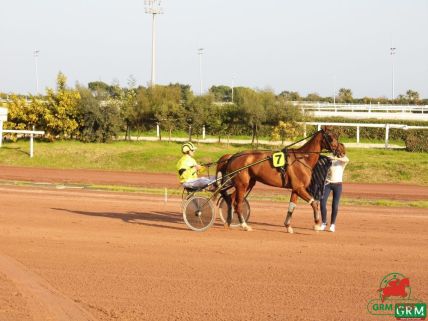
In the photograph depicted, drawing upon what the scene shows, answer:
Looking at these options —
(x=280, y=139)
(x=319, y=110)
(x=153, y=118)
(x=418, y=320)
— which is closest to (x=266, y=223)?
(x=418, y=320)

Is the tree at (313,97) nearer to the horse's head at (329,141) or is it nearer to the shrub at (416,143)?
the shrub at (416,143)

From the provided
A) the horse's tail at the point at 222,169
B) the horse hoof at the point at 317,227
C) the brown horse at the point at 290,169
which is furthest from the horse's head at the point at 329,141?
the horse's tail at the point at 222,169

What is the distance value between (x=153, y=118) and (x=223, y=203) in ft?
78.1

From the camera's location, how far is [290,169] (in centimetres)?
1284

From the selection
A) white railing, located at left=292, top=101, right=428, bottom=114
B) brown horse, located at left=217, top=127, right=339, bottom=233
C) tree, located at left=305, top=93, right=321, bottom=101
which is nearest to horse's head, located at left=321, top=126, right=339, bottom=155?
brown horse, located at left=217, top=127, right=339, bottom=233

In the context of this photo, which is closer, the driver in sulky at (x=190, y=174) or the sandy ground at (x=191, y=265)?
the sandy ground at (x=191, y=265)

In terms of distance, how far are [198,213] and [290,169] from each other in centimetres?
174

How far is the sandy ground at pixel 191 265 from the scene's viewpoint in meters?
8.12

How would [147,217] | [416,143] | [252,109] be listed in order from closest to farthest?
[147,217]
[416,143]
[252,109]

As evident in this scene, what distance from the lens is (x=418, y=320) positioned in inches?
308

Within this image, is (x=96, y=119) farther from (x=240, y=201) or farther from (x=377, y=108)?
(x=377, y=108)

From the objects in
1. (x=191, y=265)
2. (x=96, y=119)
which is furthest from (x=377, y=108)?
(x=191, y=265)

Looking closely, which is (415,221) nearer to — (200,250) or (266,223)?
(266,223)

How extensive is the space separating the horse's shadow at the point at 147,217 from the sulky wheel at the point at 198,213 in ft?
1.87
